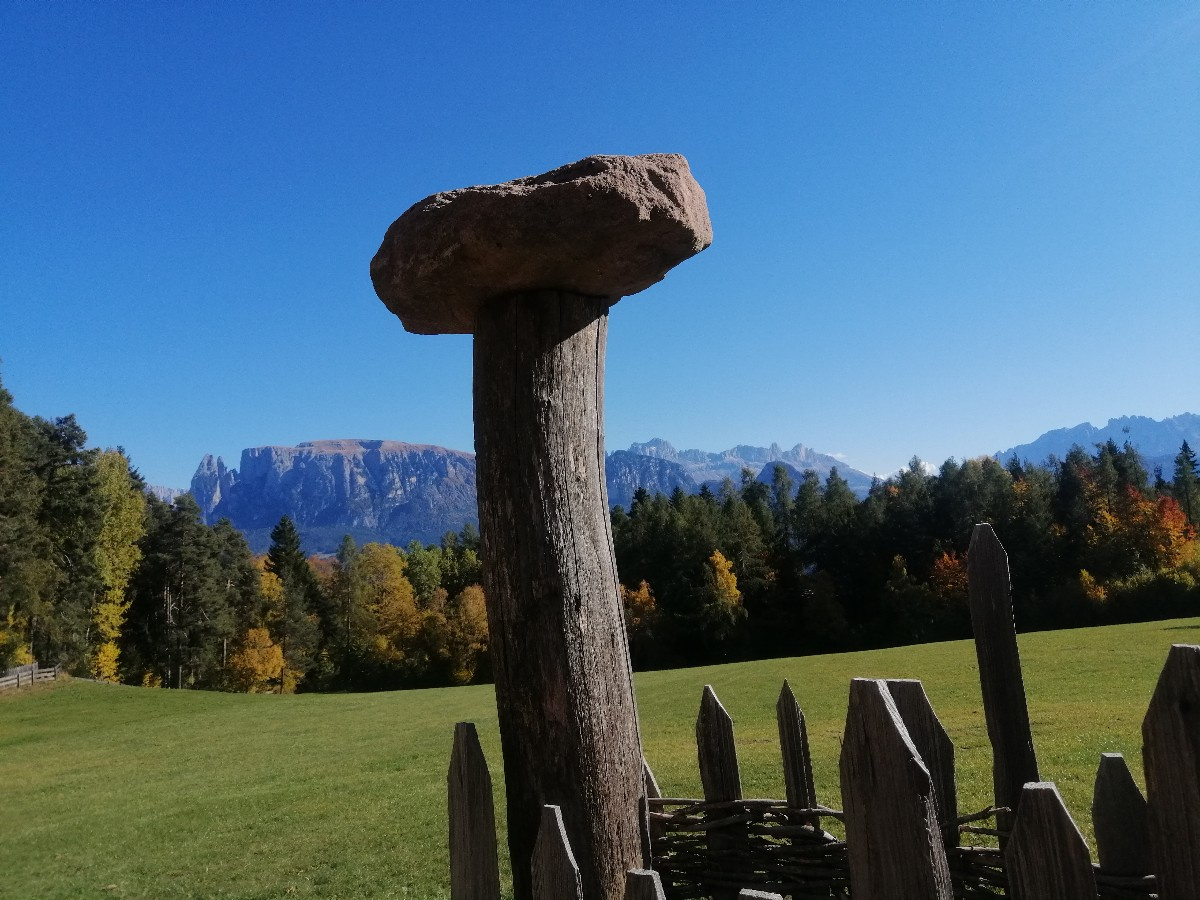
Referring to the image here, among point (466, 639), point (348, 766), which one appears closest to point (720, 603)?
point (466, 639)

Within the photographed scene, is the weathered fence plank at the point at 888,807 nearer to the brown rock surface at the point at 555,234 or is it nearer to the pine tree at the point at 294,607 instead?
the brown rock surface at the point at 555,234

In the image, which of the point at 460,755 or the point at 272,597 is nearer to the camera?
the point at 460,755

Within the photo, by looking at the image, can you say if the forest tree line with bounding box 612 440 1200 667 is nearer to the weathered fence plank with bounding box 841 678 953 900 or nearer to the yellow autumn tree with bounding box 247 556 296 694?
the yellow autumn tree with bounding box 247 556 296 694

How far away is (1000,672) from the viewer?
310cm

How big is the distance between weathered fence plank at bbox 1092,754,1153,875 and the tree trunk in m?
1.74

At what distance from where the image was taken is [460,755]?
3.12 meters

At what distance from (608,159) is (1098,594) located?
170 feet

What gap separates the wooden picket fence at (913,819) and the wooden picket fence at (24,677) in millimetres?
38642

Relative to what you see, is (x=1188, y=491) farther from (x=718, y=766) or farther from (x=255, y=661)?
(x=718, y=766)

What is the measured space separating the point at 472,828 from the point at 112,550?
52861 millimetres

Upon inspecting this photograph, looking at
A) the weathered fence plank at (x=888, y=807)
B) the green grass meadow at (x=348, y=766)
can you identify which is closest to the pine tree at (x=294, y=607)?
the green grass meadow at (x=348, y=766)

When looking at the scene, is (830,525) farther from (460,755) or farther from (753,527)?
(460,755)

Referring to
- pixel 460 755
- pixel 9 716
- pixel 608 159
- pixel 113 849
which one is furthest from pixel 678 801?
pixel 9 716

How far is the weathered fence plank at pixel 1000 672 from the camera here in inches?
120
